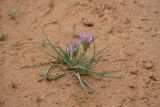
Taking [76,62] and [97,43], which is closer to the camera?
[76,62]

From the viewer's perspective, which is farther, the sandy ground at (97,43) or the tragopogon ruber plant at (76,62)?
the tragopogon ruber plant at (76,62)

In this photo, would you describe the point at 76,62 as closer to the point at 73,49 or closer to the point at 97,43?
the point at 73,49

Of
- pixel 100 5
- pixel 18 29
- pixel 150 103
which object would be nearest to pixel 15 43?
pixel 18 29

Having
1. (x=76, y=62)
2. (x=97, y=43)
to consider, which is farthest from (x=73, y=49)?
(x=97, y=43)

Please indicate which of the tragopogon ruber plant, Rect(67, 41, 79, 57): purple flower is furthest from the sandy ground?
Rect(67, 41, 79, 57): purple flower

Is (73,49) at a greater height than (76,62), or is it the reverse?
(73,49)

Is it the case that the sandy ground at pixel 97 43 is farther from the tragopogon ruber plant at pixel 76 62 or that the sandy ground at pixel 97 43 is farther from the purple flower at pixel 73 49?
the purple flower at pixel 73 49

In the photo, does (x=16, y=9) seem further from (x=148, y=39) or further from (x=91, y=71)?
(x=148, y=39)

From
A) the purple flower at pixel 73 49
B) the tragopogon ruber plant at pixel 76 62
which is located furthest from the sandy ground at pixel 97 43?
the purple flower at pixel 73 49

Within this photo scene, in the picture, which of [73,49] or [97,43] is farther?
[97,43]
